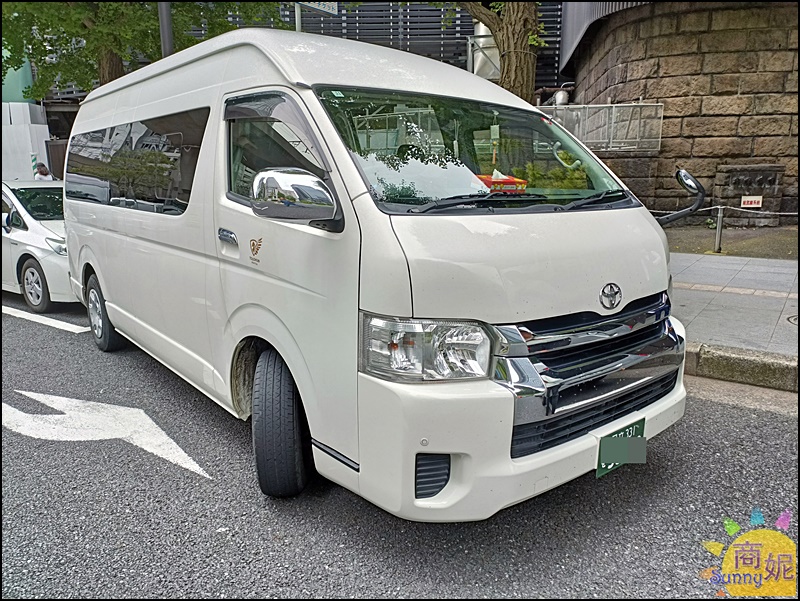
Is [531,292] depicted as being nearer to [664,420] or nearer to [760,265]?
[664,420]

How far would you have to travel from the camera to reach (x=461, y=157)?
9.70 ft

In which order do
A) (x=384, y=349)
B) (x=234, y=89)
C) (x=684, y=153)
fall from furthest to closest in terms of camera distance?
(x=684, y=153) → (x=234, y=89) → (x=384, y=349)

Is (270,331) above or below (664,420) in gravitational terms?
above

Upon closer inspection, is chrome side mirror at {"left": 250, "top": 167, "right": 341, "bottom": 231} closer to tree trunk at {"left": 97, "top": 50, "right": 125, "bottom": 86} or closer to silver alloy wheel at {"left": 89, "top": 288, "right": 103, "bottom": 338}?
silver alloy wheel at {"left": 89, "top": 288, "right": 103, "bottom": 338}

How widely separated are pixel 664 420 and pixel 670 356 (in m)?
0.30

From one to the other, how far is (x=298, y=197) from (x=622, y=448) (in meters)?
1.69

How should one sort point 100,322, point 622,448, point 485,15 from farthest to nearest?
point 485,15 → point 100,322 → point 622,448

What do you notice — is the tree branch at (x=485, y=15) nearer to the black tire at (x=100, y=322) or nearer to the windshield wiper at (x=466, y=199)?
the black tire at (x=100, y=322)

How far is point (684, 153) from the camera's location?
37.6ft

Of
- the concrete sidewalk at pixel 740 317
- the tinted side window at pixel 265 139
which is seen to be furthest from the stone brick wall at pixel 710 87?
the tinted side window at pixel 265 139

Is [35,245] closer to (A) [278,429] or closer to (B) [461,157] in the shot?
(A) [278,429]

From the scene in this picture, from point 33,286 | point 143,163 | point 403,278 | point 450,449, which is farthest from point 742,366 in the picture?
point 33,286

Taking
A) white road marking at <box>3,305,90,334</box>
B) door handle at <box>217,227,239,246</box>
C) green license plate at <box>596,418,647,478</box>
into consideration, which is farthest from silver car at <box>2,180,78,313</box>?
green license plate at <box>596,418,647,478</box>

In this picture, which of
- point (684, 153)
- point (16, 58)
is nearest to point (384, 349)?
point (684, 153)
